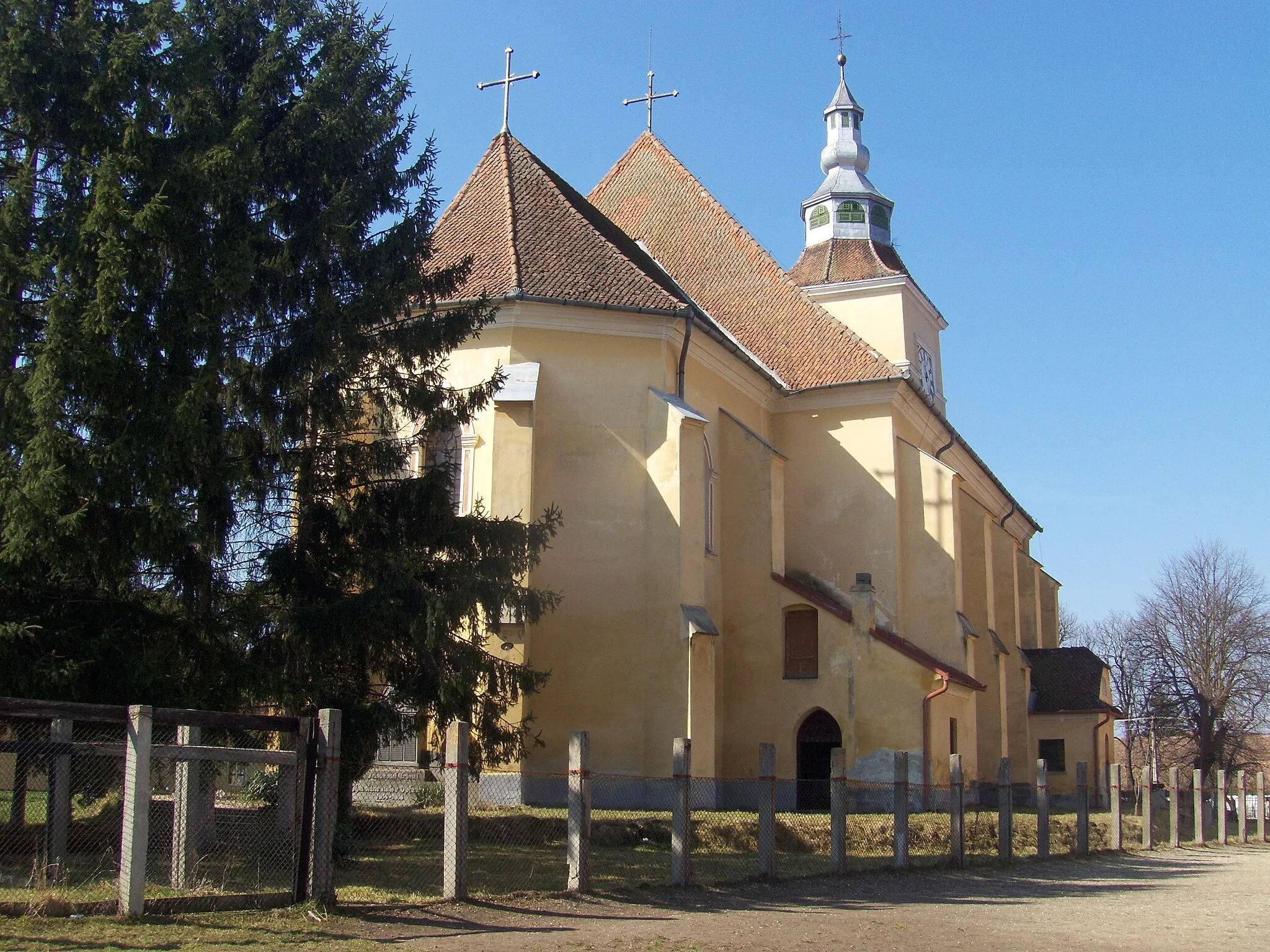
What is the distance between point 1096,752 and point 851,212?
1632cm

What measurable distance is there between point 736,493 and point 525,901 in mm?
13620

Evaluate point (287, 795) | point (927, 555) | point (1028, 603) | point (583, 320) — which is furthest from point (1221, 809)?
point (287, 795)

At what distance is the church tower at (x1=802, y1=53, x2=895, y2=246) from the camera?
3656cm

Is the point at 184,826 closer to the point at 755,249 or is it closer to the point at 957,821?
the point at 957,821

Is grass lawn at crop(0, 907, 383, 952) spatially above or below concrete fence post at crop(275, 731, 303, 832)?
below

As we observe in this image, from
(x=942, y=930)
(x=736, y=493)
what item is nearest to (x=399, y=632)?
(x=942, y=930)

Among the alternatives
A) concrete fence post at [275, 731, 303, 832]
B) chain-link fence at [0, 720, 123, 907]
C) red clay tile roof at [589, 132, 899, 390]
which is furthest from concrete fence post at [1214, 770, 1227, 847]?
chain-link fence at [0, 720, 123, 907]

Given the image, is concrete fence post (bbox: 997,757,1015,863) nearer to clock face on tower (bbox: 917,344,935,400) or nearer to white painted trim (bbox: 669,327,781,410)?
white painted trim (bbox: 669,327,781,410)

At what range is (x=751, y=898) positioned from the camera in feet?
43.7

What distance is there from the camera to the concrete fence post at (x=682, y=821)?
13.6m

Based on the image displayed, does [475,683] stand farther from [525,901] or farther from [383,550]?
[525,901]

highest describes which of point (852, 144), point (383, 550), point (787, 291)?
point (852, 144)

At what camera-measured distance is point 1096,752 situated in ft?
115

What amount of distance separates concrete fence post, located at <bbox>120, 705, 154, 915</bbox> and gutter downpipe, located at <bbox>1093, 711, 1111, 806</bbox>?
29.1 meters
